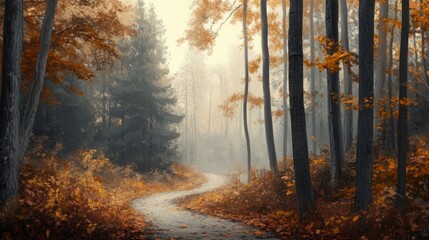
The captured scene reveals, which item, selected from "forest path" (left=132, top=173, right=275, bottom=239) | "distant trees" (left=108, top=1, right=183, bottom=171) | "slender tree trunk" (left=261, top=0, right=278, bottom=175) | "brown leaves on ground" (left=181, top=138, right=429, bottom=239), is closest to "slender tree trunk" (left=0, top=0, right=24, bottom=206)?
"forest path" (left=132, top=173, right=275, bottom=239)

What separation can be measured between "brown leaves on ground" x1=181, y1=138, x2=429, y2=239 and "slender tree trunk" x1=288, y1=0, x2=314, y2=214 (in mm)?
512

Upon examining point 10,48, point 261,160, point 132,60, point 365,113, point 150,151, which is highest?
point 132,60

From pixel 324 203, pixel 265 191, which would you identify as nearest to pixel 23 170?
pixel 265 191

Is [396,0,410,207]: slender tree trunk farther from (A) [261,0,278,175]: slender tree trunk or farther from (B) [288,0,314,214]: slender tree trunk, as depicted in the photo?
(A) [261,0,278,175]: slender tree trunk

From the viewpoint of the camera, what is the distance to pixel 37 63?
34.1ft

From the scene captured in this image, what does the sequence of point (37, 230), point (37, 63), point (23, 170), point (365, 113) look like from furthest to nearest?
1. point (37, 63)
2. point (23, 170)
3. point (365, 113)
4. point (37, 230)

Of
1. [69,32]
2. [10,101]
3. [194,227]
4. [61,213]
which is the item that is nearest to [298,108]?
[194,227]

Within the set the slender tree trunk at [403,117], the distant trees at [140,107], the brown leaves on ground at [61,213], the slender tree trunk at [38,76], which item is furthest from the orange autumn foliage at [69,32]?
the distant trees at [140,107]

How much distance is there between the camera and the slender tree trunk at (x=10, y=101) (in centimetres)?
737

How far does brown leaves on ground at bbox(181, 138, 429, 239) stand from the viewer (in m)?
6.84

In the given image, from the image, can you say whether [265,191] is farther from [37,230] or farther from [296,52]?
[37,230]

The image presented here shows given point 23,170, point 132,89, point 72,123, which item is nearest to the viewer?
point 23,170

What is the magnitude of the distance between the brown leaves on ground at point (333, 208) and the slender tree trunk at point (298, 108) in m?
0.51

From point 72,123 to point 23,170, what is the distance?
13.7 metres
